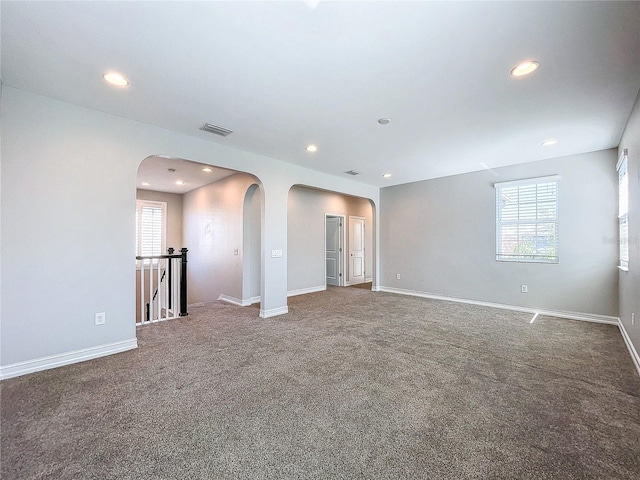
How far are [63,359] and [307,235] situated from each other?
5.09 meters

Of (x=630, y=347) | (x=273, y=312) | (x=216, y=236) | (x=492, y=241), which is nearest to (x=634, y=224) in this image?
(x=630, y=347)

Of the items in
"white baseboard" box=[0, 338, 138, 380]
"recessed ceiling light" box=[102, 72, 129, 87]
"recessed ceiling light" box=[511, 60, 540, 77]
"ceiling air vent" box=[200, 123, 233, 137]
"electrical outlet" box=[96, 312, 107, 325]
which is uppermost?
"recessed ceiling light" box=[102, 72, 129, 87]

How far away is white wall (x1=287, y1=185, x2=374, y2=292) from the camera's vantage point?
683 cm

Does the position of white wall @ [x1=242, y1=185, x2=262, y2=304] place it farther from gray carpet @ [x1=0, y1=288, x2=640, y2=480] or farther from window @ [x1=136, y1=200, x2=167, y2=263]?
window @ [x1=136, y1=200, x2=167, y2=263]

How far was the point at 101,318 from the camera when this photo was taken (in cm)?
310

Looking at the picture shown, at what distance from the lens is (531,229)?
500cm

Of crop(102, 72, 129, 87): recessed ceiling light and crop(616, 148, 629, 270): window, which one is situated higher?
crop(102, 72, 129, 87): recessed ceiling light

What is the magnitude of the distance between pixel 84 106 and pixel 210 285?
4550mm

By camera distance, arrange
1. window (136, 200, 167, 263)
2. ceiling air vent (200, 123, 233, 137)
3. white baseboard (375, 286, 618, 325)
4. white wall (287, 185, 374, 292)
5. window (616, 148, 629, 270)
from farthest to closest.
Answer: window (136, 200, 167, 263)
white wall (287, 185, 374, 292)
white baseboard (375, 286, 618, 325)
window (616, 148, 629, 270)
ceiling air vent (200, 123, 233, 137)

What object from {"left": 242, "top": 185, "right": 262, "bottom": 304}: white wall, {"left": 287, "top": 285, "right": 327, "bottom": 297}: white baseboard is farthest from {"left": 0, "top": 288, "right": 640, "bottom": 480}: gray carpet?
{"left": 287, "top": 285, "right": 327, "bottom": 297}: white baseboard

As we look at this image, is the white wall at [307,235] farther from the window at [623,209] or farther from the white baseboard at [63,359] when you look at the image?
the window at [623,209]

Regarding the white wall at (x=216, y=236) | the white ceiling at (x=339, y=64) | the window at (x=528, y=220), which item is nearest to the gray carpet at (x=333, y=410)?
the window at (x=528, y=220)

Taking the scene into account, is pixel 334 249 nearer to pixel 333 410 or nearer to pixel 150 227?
pixel 150 227

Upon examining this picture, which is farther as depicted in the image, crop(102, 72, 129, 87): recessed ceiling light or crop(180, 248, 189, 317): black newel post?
crop(180, 248, 189, 317): black newel post
